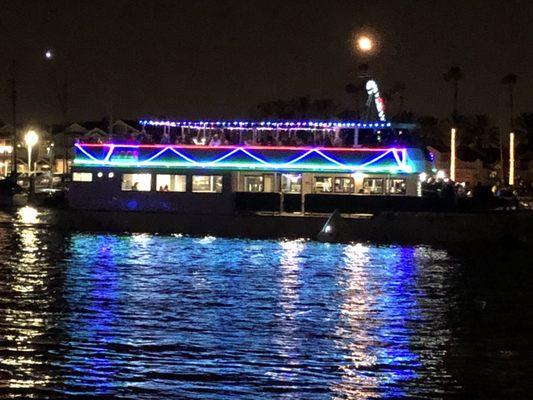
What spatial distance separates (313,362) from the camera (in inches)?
594

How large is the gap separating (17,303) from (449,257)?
→ 19352mm

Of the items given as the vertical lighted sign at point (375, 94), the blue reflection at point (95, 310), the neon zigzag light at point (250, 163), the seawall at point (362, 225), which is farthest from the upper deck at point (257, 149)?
the blue reflection at point (95, 310)

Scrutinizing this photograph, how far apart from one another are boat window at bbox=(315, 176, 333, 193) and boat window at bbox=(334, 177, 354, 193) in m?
0.26

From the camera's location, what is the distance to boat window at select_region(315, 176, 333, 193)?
44094mm

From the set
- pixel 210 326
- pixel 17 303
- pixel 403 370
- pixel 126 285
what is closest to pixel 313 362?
pixel 403 370

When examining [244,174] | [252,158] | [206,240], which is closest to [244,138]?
[252,158]

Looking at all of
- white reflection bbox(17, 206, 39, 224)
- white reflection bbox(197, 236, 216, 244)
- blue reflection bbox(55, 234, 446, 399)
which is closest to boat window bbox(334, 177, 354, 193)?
white reflection bbox(197, 236, 216, 244)

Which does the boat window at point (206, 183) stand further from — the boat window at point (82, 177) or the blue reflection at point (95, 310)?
the blue reflection at point (95, 310)

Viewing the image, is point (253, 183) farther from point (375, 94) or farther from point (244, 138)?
point (375, 94)

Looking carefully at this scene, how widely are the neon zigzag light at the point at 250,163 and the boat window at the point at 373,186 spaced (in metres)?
0.57

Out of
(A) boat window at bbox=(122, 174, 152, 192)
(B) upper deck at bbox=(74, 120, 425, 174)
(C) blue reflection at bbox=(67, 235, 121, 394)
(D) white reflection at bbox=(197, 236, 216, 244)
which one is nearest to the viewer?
(C) blue reflection at bbox=(67, 235, 121, 394)

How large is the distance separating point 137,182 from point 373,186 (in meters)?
11.2

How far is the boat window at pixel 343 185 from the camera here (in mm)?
43656

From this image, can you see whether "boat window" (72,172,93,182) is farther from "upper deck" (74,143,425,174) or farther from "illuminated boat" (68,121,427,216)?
"upper deck" (74,143,425,174)
